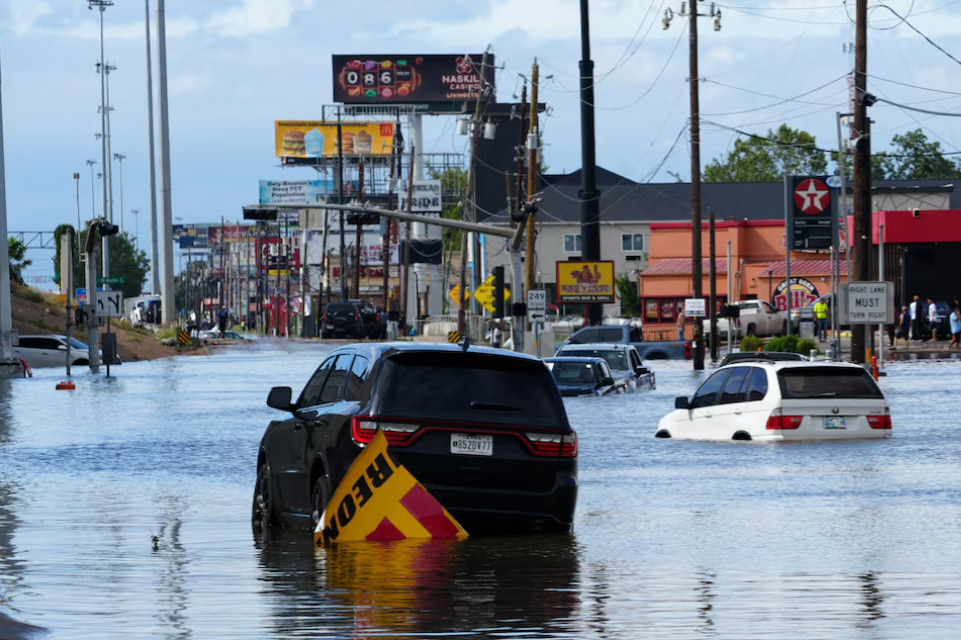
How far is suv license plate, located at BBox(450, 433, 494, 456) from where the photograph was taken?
1277 centimetres

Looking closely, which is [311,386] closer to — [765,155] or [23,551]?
[23,551]

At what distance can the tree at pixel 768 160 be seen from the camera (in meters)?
165

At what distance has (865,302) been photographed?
3788cm

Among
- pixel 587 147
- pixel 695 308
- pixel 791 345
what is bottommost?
pixel 791 345

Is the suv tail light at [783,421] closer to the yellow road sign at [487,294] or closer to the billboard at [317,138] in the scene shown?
the yellow road sign at [487,294]

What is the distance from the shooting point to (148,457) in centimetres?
2325

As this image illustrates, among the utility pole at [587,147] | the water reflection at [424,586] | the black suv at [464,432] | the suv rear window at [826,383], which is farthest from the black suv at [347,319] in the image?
the black suv at [464,432]

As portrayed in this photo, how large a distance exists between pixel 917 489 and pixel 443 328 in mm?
83549

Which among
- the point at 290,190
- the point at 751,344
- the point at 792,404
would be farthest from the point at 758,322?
the point at 290,190

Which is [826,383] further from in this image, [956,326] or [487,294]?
[956,326]

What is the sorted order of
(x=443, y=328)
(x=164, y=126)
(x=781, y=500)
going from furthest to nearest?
(x=443, y=328), (x=164, y=126), (x=781, y=500)

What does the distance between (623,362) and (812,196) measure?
1709cm

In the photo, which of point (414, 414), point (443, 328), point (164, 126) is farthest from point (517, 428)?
point (443, 328)

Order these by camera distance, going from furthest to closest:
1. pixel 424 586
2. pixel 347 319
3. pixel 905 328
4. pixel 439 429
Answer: pixel 347 319 < pixel 905 328 < pixel 439 429 < pixel 424 586
